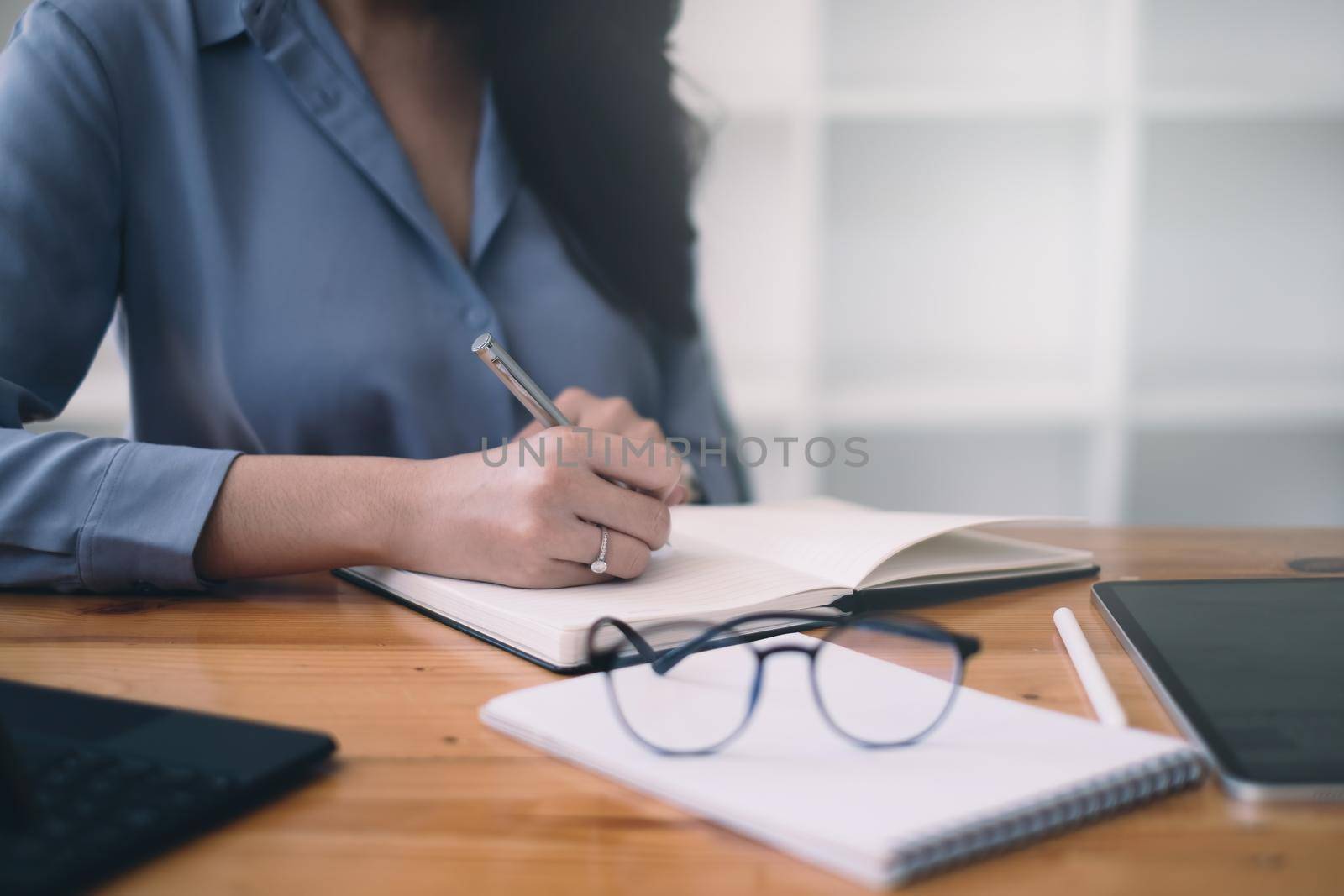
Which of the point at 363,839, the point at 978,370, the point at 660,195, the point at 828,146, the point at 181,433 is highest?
the point at 828,146

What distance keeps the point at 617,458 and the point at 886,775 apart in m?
0.36

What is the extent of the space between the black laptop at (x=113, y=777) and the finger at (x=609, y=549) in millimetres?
272

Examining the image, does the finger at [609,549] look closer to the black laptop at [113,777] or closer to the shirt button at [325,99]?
the black laptop at [113,777]

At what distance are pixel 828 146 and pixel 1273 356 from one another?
113 cm

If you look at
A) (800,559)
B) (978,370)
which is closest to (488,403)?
(800,559)

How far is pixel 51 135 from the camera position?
940 mm

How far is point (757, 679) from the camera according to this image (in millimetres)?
421

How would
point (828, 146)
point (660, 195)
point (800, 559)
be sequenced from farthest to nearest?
point (828, 146) < point (660, 195) < point (800, 559)

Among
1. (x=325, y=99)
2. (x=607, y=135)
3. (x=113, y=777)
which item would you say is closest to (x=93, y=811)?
(x=113, y=777)

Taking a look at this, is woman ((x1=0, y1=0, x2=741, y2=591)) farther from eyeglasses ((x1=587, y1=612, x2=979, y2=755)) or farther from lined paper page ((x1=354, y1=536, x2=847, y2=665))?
eyeglasses ((x1=587, y1=612, x2=979, y2=755))

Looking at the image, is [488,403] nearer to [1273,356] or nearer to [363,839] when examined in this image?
[363,839]

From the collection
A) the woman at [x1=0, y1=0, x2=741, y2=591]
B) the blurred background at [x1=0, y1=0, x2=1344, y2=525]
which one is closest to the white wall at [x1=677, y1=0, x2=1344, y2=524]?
the blurred background at [x1=0, y1=0, x2=1344, y2=525]

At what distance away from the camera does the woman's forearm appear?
0.73 metres

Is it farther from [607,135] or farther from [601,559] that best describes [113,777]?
[607,135]
